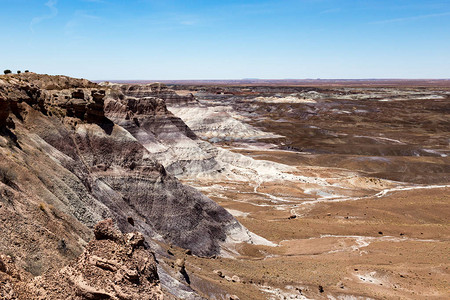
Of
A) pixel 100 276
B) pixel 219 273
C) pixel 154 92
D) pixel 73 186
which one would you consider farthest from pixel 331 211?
pixel 154 92

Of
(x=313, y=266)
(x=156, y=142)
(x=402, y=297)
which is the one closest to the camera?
(x=402, y=297)

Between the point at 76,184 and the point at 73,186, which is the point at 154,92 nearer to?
the point at 76,184

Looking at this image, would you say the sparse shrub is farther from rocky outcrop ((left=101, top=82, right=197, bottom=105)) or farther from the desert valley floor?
rocky outcrop ((left=101, top=82, right=197, bottom=105))

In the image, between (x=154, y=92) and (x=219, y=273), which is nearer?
(x=219, y=273)

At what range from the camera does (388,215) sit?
34.5 metres

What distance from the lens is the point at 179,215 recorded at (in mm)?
22922

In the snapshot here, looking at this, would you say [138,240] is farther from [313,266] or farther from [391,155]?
[391,155]

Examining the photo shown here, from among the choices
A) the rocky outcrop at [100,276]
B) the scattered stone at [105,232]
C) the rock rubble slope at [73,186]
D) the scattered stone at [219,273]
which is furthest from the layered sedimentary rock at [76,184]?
the scattered stone at [219,273]

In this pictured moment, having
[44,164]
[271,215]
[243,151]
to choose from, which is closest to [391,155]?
[243,151]

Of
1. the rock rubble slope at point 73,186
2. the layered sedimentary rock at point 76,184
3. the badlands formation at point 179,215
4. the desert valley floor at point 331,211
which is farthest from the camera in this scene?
the desert valley floor at point 331,211

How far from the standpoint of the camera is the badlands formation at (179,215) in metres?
Answer: 9.30

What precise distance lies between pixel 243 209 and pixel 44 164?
23.0 meters

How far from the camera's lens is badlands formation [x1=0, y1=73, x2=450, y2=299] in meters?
9.30

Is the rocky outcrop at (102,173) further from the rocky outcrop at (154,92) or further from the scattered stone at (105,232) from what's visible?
the rocky outcrop at (154,92)
